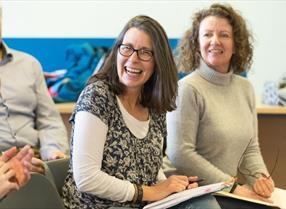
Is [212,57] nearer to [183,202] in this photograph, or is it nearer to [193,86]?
[193,86]

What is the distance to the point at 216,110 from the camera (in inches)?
71.7

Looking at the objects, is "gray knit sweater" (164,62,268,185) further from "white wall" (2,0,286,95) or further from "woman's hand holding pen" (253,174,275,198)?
"white wall" (2,0,286,95)

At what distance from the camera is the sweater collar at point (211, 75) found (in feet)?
6.22

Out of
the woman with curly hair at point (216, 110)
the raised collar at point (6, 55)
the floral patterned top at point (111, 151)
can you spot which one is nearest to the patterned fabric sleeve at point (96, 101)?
the floral patterned top at point (111, 151)

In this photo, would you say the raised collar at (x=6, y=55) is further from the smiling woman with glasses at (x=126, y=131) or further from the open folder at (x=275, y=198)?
the open folder at (x=275, y=198)

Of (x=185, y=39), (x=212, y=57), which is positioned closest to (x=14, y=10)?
(x=185, y=39)

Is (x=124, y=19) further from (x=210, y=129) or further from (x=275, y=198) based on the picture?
(x=275, y=198)

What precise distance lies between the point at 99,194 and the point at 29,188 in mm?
210

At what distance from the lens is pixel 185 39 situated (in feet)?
6.64

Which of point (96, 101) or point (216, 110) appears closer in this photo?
point (96, 101)

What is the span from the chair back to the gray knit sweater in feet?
2.08

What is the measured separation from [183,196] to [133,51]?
50cm

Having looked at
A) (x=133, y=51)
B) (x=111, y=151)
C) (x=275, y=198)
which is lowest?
(x=275, y=198)

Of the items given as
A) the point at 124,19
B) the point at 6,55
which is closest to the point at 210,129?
the point at 6,55
